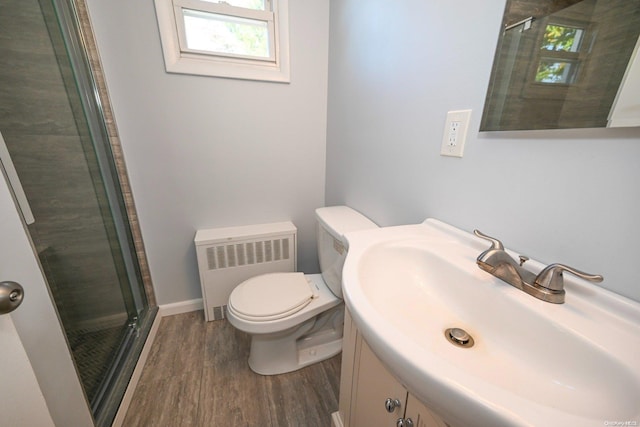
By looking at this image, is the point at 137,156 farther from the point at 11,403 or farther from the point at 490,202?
the point at 490,202

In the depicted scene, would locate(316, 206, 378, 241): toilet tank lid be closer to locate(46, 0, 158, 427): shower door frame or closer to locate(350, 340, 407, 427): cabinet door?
locate(350, 340, 407, 427): cabinet door

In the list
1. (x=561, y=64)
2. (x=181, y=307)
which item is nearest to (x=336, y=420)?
(x=181, y=307)

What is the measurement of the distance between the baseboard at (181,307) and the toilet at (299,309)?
1.99 feet

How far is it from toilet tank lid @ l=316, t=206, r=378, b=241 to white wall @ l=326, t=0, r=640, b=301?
0.06m

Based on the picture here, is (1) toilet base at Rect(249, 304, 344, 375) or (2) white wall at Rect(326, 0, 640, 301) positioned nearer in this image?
(2) white wall at Rect(326, 0, 640, 301)

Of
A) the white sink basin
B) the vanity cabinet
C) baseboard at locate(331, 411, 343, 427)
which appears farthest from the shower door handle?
baseboard at locate(331, 411, 343, 427)

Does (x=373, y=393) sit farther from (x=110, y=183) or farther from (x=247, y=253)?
(x=110, y=183)

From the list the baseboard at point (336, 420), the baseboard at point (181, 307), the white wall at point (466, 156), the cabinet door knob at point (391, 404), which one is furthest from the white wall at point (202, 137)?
the cabinet door knob at point (391, 404)

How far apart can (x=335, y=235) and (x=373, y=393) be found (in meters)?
0.58

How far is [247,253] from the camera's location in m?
1.49

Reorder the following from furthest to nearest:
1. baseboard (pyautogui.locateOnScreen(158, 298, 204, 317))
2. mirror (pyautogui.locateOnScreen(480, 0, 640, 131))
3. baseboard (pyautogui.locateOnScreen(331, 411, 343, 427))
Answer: baseboard (pyautogui.locateOnScreen(158, 298, 204, 317)) < baseboard (pyautogui.locateOnScreen(331, 411, 343, 427)) < mirror (pyautogui.locateOnScreen(480, 0, 640, 131))

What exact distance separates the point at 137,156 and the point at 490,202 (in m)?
1.62

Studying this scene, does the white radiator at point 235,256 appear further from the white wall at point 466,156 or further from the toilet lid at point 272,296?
the white wall at point 466,156

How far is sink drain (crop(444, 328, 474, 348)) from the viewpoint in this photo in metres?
0.52
